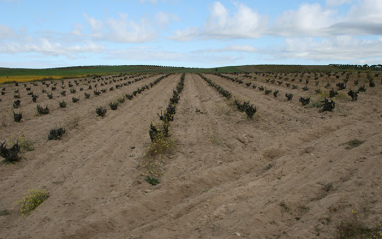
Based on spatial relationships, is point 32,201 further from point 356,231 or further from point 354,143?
point 354,143

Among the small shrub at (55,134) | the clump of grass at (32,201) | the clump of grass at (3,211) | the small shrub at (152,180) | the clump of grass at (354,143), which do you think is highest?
the clump of grass at (354,143)

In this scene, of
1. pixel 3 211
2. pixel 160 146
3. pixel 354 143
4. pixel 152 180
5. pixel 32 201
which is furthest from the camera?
pixel 160 146

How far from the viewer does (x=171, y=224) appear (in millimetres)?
4168

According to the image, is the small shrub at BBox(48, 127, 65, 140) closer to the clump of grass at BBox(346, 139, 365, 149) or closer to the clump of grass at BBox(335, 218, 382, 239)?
the clump of grass at BBox(335, 218, 382, 239)

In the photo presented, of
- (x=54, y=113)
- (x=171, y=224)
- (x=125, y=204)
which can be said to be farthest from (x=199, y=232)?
(x=54, y=113)

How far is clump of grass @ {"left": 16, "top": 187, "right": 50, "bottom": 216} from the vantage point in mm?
4944

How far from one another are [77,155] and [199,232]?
5.12m

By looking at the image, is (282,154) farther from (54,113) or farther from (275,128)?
(54,113)

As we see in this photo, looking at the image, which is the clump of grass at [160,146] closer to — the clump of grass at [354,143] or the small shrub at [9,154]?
the small shrub at [9,154]

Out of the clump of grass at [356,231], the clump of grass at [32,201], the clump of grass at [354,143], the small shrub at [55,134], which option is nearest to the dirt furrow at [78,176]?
the clump of grass at [32,201]

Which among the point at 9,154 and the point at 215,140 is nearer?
the point at 9,154

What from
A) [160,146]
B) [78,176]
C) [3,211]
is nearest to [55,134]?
[78,176]

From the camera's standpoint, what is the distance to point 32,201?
5.05 m

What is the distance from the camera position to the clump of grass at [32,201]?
4.94 m
